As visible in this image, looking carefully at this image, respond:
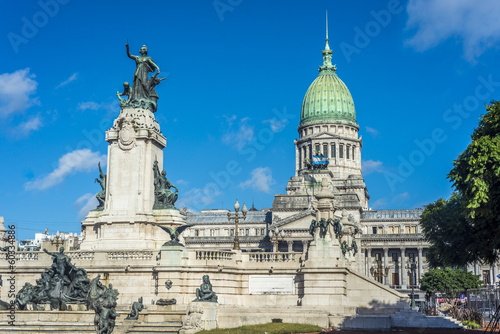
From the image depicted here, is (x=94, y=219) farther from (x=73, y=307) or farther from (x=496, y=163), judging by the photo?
(x=496, y=163)

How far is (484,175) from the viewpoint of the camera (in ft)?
92.9

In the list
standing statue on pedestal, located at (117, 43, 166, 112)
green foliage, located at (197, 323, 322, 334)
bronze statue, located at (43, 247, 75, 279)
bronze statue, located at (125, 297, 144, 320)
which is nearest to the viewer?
green foliage, located at (197, 323, 322, 334)

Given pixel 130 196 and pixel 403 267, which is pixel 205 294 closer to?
pixel 130 196

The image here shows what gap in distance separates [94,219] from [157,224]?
15.2 ft

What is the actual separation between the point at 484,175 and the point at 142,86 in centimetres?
2371

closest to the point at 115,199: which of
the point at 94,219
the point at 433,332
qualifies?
the point at 94,219

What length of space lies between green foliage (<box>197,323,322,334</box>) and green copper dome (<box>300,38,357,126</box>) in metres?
113

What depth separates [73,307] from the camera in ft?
109

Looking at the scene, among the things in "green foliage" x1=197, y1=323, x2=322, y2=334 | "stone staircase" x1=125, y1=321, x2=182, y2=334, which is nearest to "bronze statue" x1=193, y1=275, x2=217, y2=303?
"stone staircase" x1=125, y1=321, x2=182, y2=334

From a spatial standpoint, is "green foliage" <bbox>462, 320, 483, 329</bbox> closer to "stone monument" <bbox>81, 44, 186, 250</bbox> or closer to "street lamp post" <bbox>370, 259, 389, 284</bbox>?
"stone monument" <bbox>81, 44, 186, 250</bbox>

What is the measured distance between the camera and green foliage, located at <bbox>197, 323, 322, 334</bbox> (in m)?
29.1

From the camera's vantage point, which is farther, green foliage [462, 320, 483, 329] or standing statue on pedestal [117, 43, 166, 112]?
standing statue on pedestal [117, 43, 166, 112]

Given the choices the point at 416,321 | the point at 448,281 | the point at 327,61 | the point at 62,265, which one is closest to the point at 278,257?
the point at 416,321

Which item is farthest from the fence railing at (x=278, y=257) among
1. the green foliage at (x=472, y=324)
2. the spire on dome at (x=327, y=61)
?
the spire on dome at (x=327, y=61)
